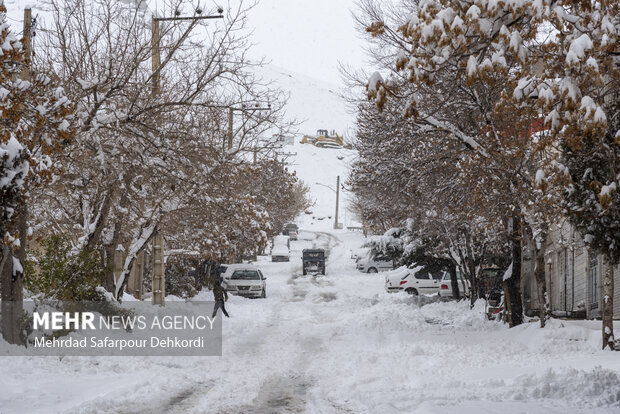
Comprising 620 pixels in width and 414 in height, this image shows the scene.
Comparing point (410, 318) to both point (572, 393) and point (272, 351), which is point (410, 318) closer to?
point (272, 351)

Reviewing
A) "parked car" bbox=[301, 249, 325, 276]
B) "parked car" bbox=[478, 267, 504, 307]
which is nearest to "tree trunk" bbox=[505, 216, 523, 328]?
"parked car" bbox=[478, 267, 504, 307]

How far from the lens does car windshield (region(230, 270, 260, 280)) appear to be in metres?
35.7

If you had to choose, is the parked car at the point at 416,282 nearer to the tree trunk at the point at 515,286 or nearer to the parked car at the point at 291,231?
the tree trunk at the point at 515,286

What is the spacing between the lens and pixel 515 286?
65.7 feet

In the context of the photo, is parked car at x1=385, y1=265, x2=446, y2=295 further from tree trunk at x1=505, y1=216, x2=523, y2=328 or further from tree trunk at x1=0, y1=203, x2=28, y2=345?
tree trunk at x1=0, y1=203, x2=28, y2=345

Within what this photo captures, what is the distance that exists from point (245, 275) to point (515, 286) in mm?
18228

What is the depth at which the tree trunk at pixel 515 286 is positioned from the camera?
781 inches

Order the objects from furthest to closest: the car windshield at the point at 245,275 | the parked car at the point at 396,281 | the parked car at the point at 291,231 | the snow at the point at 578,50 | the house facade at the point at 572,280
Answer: the parked car at the point at 291,231 < the parked car at the point at 396,281 < the car windshield at the point at 245,275 < the house facade at the point at 572,280 < the snow at the point at 578,50

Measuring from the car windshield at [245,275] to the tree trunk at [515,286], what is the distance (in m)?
17.4

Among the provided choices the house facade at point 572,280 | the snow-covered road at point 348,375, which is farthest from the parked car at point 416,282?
the snow-covered road at point 348,375

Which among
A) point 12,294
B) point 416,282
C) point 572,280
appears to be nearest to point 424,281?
point 416,282

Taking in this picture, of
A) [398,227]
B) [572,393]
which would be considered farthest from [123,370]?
[398,227]

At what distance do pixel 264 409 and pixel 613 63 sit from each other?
6.14 m

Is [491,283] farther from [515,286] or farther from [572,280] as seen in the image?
[515,286]
